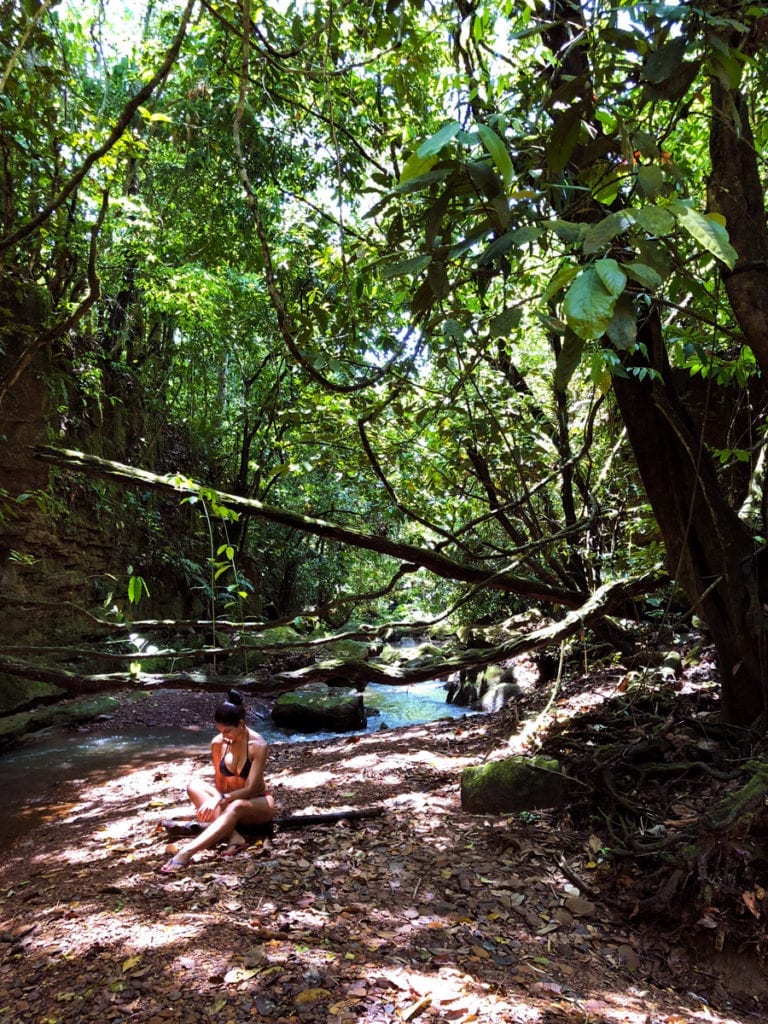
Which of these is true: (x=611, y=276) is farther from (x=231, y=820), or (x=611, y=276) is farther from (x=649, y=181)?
(x=231, y=820)

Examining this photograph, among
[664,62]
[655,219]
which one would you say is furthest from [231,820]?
[664,62]

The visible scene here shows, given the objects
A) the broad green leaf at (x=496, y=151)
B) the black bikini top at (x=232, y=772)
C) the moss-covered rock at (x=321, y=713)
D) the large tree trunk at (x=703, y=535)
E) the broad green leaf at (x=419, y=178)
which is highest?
the broad green leaf at (x=419, y=178)

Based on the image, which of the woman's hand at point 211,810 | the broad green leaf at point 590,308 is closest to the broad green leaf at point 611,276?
the broad green leaf at point 590,308

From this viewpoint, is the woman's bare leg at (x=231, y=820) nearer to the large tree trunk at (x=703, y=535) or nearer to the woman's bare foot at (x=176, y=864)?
the woman's bare foot at (x=176, y=864)

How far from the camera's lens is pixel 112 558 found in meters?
10.9

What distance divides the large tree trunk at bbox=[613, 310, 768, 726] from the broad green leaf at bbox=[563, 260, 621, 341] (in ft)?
9.81

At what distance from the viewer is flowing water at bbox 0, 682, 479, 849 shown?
546 cm

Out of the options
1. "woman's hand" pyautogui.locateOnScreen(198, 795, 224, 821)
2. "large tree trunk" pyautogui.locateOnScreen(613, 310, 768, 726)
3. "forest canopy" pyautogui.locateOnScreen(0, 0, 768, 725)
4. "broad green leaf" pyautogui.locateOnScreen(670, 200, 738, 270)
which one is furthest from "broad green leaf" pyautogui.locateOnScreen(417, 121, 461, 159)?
"woman's hand" pyautogui.locateOnScreen(198, 795, 224, 821)

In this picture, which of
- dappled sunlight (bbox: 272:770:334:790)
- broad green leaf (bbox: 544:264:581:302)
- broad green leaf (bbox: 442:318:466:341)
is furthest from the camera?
dappled sunlight (bbox: 272:770:334:790)

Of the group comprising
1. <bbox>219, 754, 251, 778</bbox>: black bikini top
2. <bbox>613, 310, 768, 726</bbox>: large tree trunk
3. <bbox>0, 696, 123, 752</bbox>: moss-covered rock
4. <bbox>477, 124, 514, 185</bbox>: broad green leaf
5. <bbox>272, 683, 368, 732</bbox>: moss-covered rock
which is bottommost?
<bbox>272, 683, 368, 732</bbox>: moss-covered rock

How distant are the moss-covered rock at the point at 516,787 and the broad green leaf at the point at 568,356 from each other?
346 centimetres

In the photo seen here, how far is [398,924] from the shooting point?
2.75 metres

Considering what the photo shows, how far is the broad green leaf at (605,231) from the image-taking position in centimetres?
100

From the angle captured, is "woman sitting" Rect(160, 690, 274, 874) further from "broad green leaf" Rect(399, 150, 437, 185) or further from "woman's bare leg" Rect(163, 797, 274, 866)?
"broad green leaf" Rect(399, 150, 437, 185)
